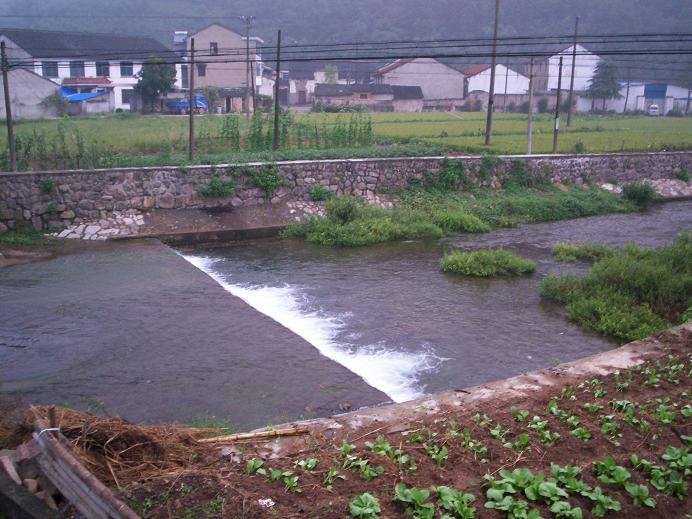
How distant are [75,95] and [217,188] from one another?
120 ft

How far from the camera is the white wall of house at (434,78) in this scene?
222 ft

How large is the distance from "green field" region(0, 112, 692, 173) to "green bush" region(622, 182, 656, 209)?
443 cm

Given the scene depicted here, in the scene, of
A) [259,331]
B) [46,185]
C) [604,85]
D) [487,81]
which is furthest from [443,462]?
[604,85]

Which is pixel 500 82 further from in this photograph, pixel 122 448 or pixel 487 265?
pixel 122 448

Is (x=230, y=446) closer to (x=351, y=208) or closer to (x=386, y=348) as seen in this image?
(x=386, y=348)

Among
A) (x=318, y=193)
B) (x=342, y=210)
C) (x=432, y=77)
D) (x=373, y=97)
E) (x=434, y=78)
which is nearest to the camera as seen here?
(x=342, y=210)

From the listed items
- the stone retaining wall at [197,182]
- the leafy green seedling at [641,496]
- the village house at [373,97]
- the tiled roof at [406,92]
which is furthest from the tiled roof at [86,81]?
the leafy green seedling at [641,496]

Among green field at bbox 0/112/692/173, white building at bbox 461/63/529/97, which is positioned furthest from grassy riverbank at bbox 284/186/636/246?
white building at bbox 461/63/529/97

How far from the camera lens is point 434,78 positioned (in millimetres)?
67938

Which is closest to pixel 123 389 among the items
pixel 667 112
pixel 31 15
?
pixel 667 112

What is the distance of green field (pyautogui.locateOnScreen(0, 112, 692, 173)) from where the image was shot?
2214cm

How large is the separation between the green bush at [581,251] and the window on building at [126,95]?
45.5 m

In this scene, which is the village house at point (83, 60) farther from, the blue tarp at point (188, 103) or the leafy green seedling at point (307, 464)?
the leafy green seedling at point (307, 464)

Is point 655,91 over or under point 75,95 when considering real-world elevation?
over
